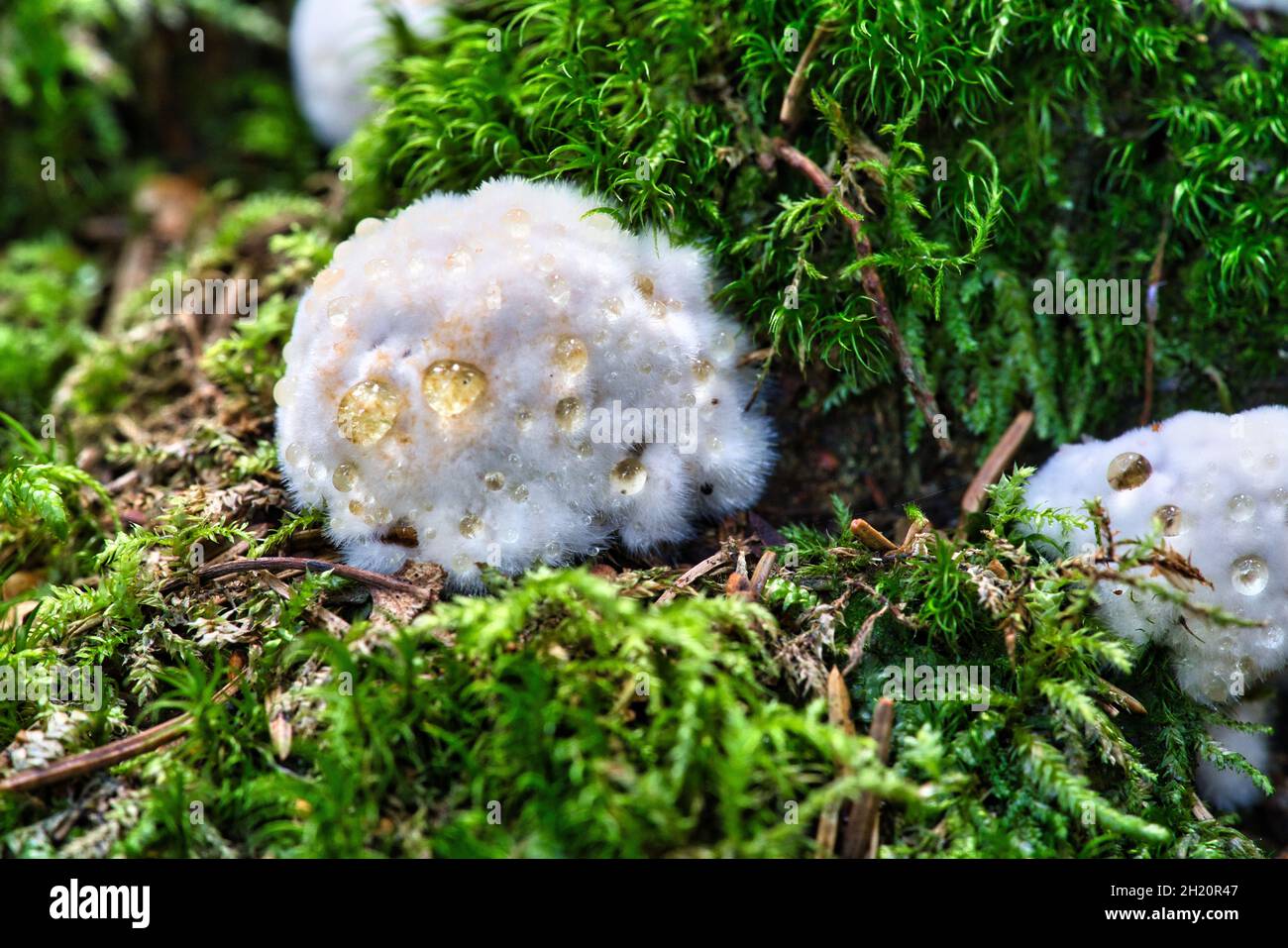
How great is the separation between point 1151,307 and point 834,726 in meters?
1.85

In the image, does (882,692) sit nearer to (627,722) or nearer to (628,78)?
(627,722)

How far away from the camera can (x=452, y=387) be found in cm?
228

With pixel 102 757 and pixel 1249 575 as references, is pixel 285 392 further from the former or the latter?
pixel 1249 575

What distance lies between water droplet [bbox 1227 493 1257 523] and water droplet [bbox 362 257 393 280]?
7.49 feet

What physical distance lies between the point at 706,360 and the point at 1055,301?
1238mm

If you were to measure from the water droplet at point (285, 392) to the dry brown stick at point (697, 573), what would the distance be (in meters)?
1.14

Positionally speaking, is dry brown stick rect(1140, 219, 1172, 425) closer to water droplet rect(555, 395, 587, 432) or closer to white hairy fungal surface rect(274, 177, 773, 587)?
white hairy fungal surface rect(274, 177, 773, 587)

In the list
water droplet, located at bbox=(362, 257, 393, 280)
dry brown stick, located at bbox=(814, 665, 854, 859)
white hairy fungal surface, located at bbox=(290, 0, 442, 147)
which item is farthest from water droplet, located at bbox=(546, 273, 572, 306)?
white hairy fungal surface, located at bbox=(290, 0, 442, 147)

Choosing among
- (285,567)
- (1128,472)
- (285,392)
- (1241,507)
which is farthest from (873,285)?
(285,567)

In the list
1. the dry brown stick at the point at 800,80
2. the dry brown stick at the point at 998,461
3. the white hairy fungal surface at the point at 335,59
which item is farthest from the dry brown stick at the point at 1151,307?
the white hairy fungal surface at the point at 335,59

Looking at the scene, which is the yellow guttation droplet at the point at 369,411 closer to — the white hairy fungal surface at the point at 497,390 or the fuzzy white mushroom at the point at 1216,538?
the white hairy fungal surface at the point at 497,390

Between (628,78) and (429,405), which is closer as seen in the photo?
(429,405)
